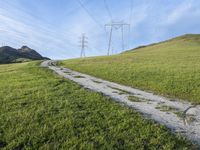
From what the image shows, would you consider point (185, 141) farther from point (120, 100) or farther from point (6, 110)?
point (6, 110)

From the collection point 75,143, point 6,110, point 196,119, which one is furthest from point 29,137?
point 196,119

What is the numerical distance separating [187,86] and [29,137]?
1326 centimetres

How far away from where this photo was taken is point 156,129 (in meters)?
7.77

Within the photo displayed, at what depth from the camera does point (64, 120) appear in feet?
26.9

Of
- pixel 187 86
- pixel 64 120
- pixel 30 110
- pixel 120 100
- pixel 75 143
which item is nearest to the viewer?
pixel 75 143

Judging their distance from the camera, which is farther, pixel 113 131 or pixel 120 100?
pixel 120 100

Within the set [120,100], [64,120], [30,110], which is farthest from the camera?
[120,100]

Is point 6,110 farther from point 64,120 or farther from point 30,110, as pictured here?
point 64,120

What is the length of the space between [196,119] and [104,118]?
144 inches

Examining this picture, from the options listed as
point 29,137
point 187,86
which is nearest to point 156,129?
point 29,137

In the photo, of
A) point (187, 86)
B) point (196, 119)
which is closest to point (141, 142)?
point (196, 119)

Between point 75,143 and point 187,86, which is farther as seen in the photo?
point 187,86

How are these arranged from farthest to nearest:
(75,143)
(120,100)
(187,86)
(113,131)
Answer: (187,86) < (120,100) < (113,131) < (75,143)

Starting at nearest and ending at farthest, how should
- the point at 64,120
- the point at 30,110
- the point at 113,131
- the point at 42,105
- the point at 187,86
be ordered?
the point at 113,131 < the point at 64,120 < the point at 30,110 < the point at 42,105 < the point at 187,86
